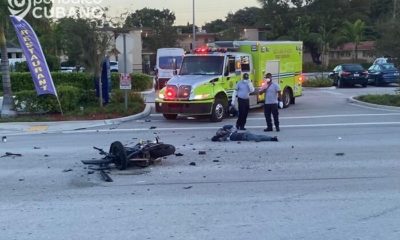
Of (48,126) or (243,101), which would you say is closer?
(243,101)

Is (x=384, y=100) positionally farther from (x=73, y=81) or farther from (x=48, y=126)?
(x=73, y=81)

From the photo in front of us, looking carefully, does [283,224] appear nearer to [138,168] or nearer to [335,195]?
[335,195]

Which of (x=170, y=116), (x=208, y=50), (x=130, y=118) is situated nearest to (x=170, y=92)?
(x=170, y=116)

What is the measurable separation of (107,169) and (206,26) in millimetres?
114462

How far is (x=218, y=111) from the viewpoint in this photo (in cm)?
1809


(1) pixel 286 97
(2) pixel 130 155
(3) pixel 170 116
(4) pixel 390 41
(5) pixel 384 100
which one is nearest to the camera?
(2) pixel 130 155

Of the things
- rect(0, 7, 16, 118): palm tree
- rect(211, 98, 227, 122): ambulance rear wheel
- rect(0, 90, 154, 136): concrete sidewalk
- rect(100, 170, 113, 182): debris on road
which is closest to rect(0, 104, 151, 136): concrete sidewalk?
rect(0, 90, 154, 136): concrete sidewalk

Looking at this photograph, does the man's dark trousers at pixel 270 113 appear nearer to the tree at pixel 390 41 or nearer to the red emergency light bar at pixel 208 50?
the red emergency light bar at pixel 208 50

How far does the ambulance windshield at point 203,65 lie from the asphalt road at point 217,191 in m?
4.77

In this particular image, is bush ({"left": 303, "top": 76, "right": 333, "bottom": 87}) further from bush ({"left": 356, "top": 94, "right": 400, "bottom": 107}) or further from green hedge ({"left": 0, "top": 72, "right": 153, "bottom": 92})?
bush ({"left": 356, "top": 94, "right": 400, "bottom": 107})

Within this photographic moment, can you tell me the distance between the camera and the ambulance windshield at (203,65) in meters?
18.6

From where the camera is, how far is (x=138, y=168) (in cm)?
995

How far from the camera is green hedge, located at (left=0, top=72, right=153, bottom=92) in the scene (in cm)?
2600

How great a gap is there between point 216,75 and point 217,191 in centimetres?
1068
